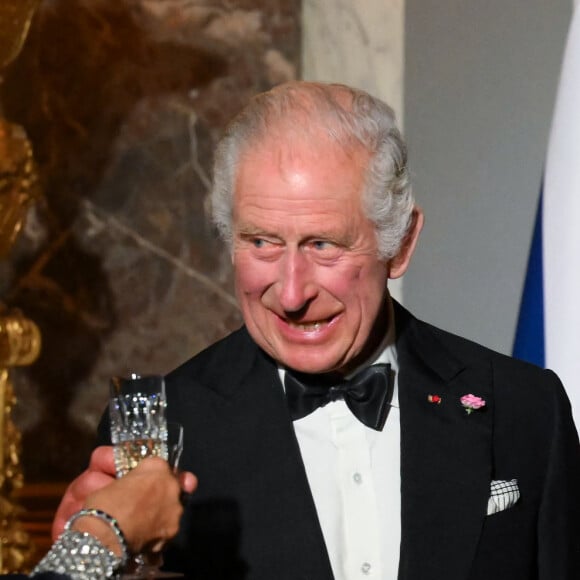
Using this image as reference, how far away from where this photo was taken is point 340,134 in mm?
2779

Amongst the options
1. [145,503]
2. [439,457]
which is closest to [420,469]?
[439,457]

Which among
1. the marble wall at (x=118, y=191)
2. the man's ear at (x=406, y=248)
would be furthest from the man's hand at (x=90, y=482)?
the marble wall at (x=118, y=191)

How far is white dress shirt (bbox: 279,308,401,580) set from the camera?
279cm

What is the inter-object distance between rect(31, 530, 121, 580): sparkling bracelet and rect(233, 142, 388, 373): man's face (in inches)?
25.5

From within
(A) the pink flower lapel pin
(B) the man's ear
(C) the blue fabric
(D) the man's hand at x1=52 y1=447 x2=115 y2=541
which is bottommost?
(C) the blue fabric

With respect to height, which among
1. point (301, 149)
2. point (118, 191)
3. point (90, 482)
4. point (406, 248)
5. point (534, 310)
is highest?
point (301, 149)

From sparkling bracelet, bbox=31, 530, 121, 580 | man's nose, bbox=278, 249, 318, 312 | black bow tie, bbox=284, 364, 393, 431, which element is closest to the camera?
sparkling bracelet, bbox=31, 530, 121, 580

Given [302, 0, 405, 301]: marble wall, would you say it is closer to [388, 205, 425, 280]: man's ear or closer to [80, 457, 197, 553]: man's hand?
[388, 205, 425, 280]: man's ear

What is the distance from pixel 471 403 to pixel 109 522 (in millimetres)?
955

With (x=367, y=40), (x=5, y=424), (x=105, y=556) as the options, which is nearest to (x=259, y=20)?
(x=367, y=40)

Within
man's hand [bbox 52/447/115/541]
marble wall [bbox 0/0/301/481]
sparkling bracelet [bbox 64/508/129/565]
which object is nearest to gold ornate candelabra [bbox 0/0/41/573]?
marble wall [bbox 0/0/301/481]

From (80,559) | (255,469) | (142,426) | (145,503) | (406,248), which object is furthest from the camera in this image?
(406,248)

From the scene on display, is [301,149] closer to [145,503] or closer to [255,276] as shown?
[255,276]

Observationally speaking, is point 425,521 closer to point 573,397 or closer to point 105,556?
point 105,556
